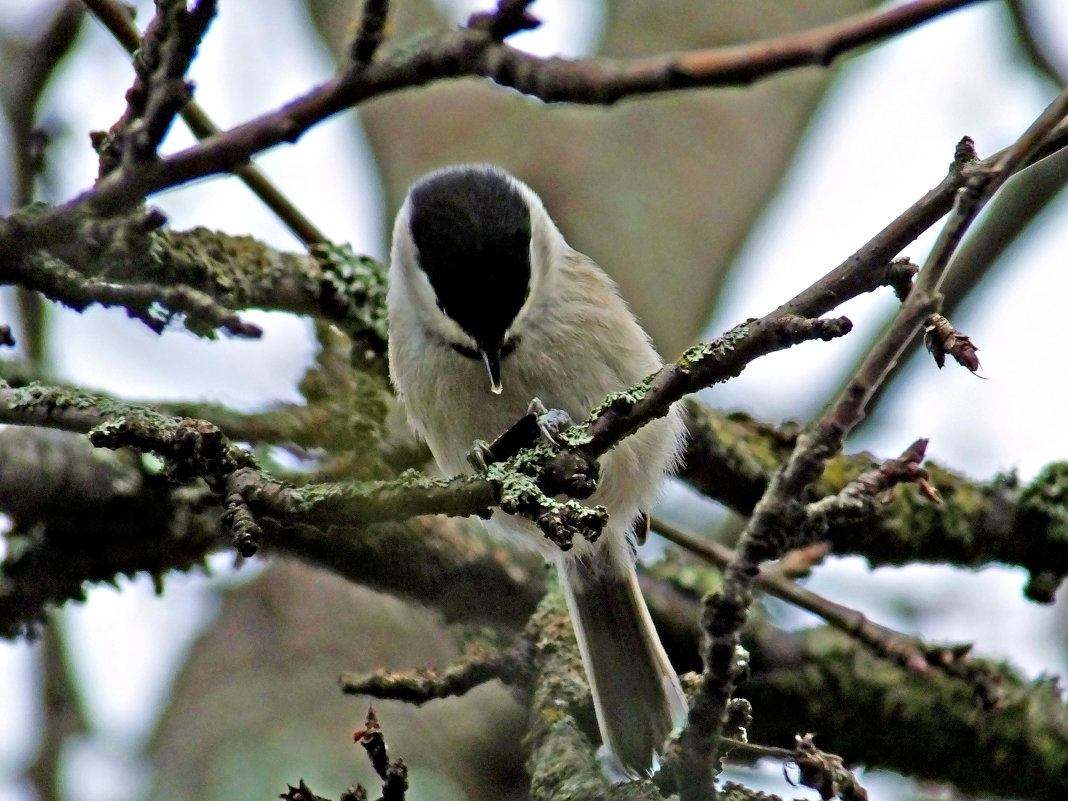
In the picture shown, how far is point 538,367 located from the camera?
3.36 meters

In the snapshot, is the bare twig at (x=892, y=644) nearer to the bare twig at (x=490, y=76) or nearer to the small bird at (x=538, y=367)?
the small bird at (x=538, y=367)

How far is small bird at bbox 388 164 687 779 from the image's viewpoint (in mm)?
3123

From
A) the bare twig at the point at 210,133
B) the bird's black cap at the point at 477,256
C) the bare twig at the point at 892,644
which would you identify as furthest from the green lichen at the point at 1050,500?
the bare twig at the point at 210,133

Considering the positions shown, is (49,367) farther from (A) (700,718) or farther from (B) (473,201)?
(A) (700,718)

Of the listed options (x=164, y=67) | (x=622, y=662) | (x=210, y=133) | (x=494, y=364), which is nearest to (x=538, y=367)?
(x=494, y=364)

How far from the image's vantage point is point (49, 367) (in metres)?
3.84

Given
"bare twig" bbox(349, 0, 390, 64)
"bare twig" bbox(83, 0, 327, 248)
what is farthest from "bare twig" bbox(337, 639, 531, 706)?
"bare twig" bbox(349, 0, 390, 64)

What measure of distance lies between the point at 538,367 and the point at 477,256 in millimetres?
442

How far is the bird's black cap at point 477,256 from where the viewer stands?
10.0ft

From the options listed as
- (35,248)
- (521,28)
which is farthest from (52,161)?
(521,28)

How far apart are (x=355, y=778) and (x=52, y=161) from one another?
2609 mm

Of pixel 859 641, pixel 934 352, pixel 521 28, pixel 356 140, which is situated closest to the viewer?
pixel 521 28

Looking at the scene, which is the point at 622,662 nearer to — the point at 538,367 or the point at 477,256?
the point at 538,367

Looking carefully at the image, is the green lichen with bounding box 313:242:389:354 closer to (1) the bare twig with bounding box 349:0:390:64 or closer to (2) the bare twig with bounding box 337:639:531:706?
(2) the bare twig with bounding box 337:639:531:706
